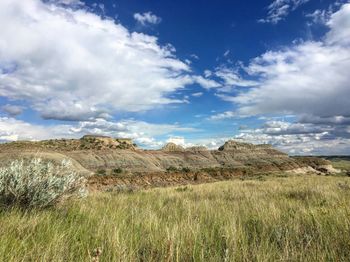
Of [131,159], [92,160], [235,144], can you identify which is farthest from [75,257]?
[235,144]

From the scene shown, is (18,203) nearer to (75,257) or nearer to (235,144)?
(75,257)

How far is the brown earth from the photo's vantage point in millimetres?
38156

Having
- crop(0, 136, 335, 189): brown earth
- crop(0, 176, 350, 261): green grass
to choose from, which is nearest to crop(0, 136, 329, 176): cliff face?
crop(0, 136, 335, 189): brown earth

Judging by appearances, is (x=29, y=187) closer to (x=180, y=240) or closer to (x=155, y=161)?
(x=180, y=240)

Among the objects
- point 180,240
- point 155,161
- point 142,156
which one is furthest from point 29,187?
point 155,161

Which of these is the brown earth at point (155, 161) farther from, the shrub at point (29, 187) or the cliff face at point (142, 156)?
the shrub at point (29, 187)

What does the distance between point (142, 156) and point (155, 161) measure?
4.19m

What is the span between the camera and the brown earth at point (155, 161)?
38156 millimetres

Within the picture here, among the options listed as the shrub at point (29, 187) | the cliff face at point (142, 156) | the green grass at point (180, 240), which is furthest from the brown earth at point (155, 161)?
the green grass at point (180, 240)

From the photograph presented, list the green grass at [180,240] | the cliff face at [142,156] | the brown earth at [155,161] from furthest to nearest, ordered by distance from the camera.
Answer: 1. the cliff face at [142,156]
2. the brown earth at [155,161]
3. the green grass at [180,240]

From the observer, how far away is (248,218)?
6.04 meters

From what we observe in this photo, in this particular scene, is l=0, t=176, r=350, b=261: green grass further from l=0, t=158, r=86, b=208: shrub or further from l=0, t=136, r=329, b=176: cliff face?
l=0, t=136, r=329, b=176: cliff face

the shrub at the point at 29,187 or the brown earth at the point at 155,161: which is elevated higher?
the brown earth at the point at 155,161

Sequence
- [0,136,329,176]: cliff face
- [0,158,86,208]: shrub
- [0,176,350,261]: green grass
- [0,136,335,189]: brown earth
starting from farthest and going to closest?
[0,136,329,176]: cliff face
[0,136,335,189]: brown earth
[0,158,86,208]: shrub
[0,176,350,261]: green grass
